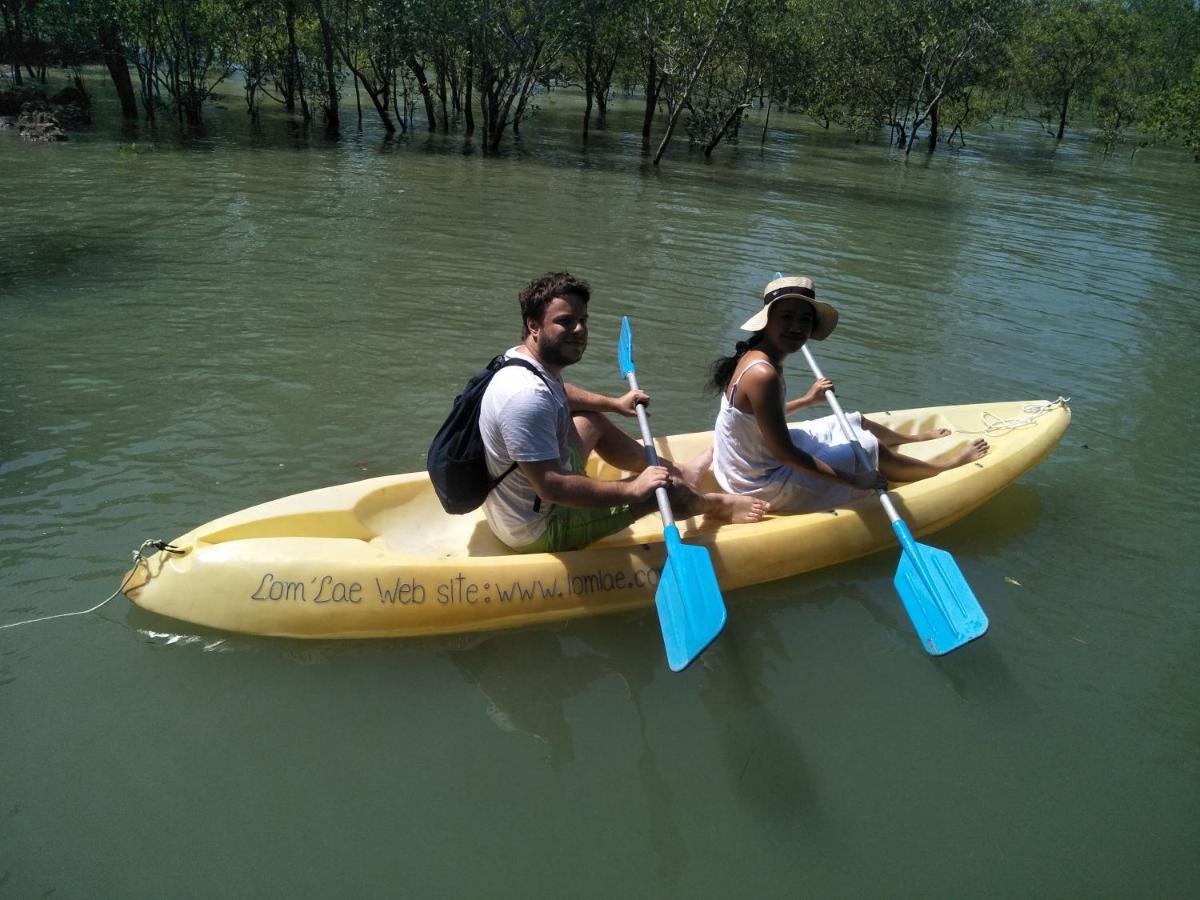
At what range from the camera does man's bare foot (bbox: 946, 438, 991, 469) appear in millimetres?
4824

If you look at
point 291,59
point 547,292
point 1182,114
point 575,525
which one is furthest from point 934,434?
point 1182,114

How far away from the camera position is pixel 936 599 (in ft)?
11.7

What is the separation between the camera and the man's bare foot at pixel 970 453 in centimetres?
482

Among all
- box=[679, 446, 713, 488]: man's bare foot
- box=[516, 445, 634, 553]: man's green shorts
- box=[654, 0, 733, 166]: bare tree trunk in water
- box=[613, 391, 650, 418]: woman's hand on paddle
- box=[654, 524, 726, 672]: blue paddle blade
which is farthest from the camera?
box=[654, 0, 733, 166]: bare tree trunk in water

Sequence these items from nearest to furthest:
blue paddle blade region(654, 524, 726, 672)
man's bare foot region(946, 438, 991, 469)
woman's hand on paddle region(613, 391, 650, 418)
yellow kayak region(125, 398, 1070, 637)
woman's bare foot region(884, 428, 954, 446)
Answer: blue paddle blade region(654, 524, 726, 672), yellow kayak region(125, 398, 1070, 637), woman's hand on paddle region(613, 391, 650, 418), man's bare foot region(946, 438, 991, 469), woman's bare foot region(884, 428, 954, 446)

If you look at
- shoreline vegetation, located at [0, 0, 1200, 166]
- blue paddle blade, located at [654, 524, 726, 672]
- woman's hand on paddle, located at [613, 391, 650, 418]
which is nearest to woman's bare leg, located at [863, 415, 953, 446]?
woman's hand on paddle, located at [613, 391, 650, 418]

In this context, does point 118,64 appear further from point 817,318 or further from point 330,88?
point 817,318

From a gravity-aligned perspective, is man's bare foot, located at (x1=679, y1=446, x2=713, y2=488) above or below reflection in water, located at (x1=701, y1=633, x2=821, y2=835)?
above

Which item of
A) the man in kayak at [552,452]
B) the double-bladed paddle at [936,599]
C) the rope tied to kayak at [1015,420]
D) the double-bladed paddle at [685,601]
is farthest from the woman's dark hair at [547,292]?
the rope tied to kayak at [1015,420]

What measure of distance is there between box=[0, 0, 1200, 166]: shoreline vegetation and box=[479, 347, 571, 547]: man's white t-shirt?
15.2 m

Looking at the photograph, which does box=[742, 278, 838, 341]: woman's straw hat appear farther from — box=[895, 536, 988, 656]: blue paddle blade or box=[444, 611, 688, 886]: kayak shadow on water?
box=[444, 611, 688, 886]: kayak shadow on water

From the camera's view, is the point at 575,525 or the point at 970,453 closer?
the point at 575,525

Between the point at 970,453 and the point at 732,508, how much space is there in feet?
5.41

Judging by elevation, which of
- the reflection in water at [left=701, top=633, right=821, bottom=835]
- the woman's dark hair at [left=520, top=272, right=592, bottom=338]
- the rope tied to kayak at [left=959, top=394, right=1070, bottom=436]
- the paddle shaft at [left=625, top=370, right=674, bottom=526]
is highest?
the woman's dark hair at [left=520, top=272, right=592, bottom=338]
